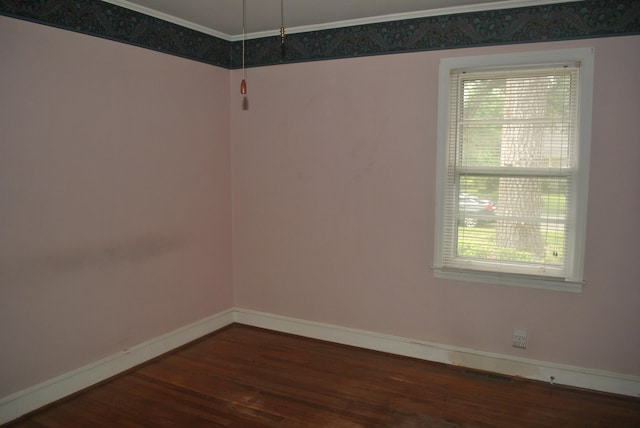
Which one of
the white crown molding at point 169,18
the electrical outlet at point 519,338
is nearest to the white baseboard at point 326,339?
the electrical outlet at point 519,338

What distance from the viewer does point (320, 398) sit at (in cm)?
296

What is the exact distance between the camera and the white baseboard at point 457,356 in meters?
3.03

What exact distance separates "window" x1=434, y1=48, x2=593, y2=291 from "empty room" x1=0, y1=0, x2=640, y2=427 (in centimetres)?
1

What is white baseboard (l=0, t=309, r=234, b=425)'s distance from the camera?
105 inches

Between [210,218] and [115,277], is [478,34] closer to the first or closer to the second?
[210,218]

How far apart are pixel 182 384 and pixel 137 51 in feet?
7.73

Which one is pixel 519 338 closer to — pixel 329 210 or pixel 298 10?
pixel 329 210

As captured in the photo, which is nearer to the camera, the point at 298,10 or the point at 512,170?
the point at 512,170

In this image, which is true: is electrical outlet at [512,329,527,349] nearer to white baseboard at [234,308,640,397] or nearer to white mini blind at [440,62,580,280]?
white baseboard at [234,308,640,397]

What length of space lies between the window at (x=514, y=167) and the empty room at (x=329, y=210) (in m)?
0.01

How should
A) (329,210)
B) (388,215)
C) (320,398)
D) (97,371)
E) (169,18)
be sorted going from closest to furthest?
(320,398), (97,371), (169,18), (388,215), (329,210)

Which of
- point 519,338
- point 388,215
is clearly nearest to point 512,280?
point 519,338

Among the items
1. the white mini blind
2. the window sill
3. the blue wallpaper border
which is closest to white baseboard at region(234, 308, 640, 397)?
the window sill

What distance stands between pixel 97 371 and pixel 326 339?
1757mm
